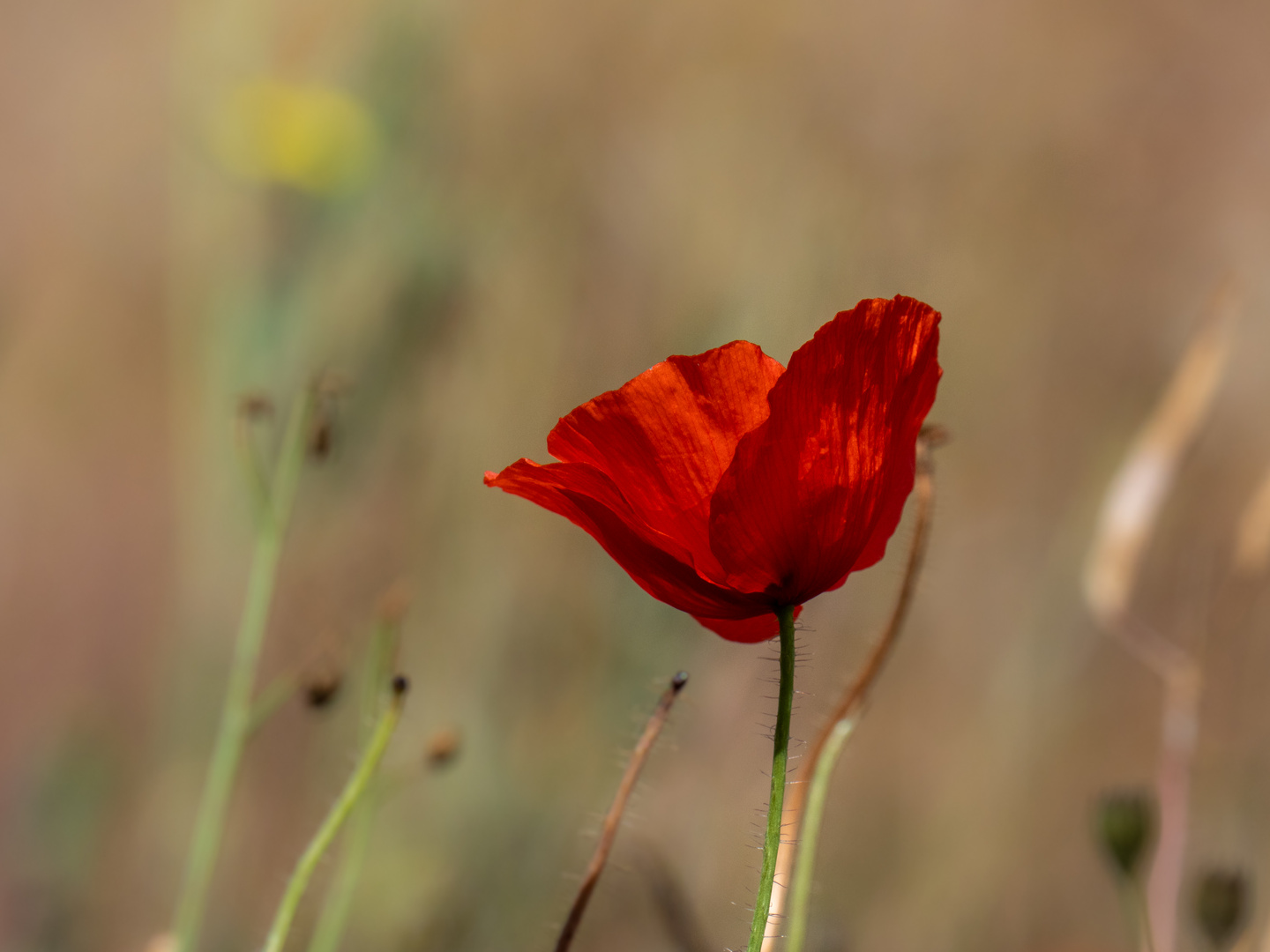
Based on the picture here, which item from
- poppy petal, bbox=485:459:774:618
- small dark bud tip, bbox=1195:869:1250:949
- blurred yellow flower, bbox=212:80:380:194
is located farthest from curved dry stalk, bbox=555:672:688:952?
blurred yellow flower, bbox=212:80:380:194

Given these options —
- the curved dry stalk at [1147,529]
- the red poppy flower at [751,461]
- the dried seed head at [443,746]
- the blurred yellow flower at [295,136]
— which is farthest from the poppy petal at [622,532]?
the blurred yellow flower at [295,136]

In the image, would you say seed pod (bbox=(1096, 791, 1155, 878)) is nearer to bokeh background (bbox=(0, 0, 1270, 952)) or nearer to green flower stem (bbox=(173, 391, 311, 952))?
bokeh background (bbox=(0, 0, 1270, 952))

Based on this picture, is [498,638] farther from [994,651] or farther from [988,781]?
[994,651]

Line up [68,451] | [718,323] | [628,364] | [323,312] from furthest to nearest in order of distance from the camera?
[68,451] → [628,364] → [323,312] → [718,323]

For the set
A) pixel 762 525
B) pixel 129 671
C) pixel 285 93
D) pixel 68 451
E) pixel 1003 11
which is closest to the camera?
pixel 762 525

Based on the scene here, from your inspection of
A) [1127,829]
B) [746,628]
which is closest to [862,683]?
[746,628]

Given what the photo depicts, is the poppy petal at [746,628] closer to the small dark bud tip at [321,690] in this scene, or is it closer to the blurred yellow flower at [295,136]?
the small dark bud tip at [321,690]

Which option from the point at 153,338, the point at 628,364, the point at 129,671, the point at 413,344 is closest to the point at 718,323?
the point at 413,344
